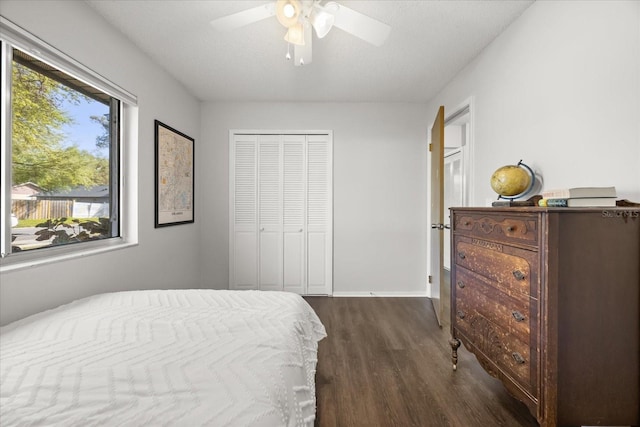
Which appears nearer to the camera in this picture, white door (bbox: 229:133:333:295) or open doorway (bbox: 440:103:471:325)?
white door (bbox: 229:133:333:295)

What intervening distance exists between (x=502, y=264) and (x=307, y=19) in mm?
1754

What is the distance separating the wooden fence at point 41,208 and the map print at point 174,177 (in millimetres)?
954

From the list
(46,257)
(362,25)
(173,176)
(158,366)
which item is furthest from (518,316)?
(173,176)

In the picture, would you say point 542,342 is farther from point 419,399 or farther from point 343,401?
point 343,401

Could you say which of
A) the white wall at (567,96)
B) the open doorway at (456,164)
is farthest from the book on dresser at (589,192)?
the open doorway at (456,164)

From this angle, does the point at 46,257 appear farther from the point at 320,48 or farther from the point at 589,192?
the point at 589,192

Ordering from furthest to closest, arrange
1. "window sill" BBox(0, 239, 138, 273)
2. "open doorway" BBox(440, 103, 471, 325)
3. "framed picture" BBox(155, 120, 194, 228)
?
"open doorway" BBox(440, 103, 471, 325) → "framed picture" BBox(155, 120, 194, 228) → "window sill" BBox(0, 239, 138, 273)

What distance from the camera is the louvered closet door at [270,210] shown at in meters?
4.02

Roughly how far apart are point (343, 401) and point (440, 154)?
90.4 inches

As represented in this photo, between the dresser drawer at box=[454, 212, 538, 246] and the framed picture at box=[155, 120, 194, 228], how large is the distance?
2.67m

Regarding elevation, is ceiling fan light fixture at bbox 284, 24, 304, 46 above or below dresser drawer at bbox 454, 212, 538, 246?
above

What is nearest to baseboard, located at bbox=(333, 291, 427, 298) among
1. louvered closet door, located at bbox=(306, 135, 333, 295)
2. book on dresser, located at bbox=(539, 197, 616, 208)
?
louvered closet door, located at bbox=(306, 135, 333, 295)

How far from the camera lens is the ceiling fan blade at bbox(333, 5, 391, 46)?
1.73 metres

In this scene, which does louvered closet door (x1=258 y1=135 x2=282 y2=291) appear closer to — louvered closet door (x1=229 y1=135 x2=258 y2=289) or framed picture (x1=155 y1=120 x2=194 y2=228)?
louvered closet door (x1=229 y1=135 x2=258 y2=289)
